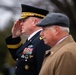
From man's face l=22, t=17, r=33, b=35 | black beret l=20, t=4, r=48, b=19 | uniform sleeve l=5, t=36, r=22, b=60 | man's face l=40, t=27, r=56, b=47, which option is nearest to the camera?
man's face l=40, t=27, r=56, b=47

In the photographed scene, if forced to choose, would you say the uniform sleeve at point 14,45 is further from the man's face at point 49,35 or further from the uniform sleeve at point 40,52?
the man's face at point 49,35

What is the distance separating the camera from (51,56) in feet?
16.1

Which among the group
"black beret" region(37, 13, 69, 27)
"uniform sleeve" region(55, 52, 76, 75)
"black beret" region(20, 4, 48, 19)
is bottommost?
"uniform sleeve" region(55, 52, 76, 75)

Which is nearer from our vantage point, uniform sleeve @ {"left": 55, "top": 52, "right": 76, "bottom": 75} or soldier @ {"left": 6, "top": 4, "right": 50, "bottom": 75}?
uniform sleeve @ {"left": 55, "top": 52, "right": 76, "bottom": 75}

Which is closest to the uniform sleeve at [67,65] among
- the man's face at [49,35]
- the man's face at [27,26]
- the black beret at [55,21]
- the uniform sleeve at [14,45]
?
the man's face at [49,35]

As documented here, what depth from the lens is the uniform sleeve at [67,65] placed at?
462 cm

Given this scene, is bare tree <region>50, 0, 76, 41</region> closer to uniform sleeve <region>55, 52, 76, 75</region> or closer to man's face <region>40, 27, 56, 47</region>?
man's face <region>40, 27, 56, 47</region>

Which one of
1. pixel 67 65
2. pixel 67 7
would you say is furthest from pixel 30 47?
pixel 67 7

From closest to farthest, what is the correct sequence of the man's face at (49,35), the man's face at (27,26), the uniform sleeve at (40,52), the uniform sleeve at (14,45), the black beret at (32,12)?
the man's face at (49,35) → the uniform sleeve at (40,52) → the man's face at (27,26) → the black beret at (32,12) → the uniform sleeve at (14,45)

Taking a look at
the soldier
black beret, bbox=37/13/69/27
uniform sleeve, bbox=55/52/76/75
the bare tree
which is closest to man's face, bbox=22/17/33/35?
the soldier

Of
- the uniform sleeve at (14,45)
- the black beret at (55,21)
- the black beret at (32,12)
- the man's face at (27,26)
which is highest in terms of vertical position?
the black beret at (55,21)

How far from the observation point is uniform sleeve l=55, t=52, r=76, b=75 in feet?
15.2

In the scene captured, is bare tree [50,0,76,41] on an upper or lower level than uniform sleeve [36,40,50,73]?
lower

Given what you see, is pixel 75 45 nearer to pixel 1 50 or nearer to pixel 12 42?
pixel 12 42
